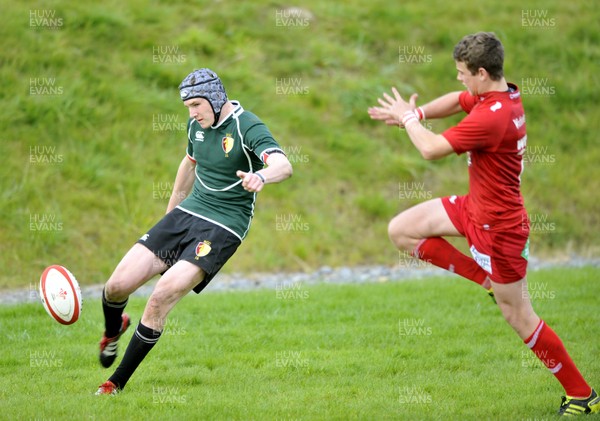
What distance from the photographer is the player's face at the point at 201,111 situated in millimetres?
6500

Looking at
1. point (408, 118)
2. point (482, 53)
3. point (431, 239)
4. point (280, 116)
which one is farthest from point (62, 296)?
point (280, 116)

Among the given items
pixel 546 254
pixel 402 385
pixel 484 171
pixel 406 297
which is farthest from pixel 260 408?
pixel 546 254

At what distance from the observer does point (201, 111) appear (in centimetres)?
653

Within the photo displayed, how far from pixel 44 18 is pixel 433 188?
7835 mm

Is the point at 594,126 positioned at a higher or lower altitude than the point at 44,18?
lower

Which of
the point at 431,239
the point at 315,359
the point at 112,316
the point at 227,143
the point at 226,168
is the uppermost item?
the point at 227,143

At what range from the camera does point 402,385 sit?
22.5 feet

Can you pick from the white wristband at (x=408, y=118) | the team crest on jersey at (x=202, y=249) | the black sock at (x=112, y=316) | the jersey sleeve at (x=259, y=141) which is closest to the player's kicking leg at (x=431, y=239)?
the white wristband at (x=408, y=118)

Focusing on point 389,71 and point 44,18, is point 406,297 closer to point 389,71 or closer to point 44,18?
point 389,71

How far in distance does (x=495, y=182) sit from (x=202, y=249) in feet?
7.79

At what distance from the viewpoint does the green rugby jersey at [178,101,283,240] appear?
6.60 metres

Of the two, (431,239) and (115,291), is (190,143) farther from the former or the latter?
(431,239)

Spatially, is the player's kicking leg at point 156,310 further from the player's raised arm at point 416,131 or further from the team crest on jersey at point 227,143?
the player's raised arm at point 416,131

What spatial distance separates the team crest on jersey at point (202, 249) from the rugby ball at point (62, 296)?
1.08 metres
